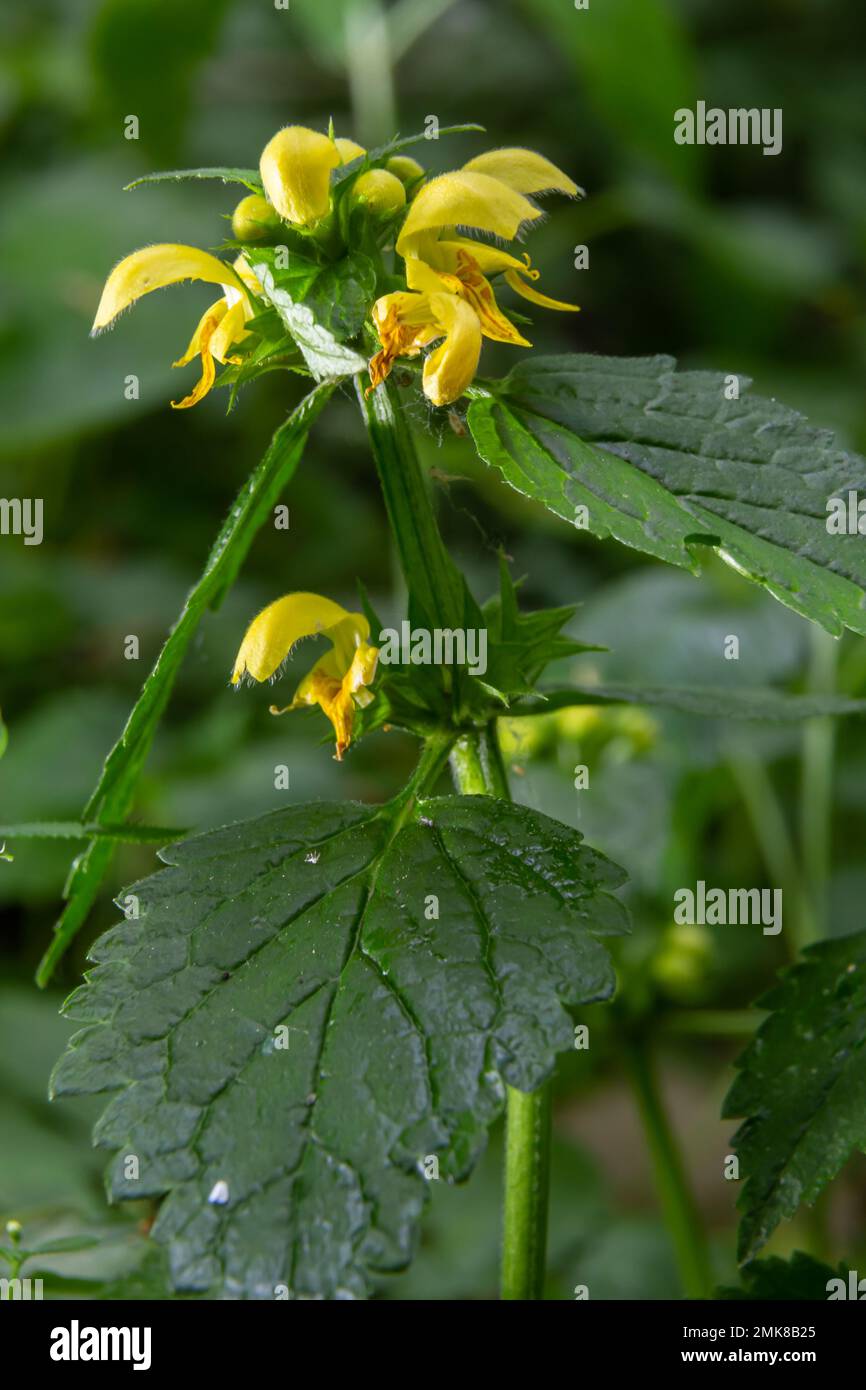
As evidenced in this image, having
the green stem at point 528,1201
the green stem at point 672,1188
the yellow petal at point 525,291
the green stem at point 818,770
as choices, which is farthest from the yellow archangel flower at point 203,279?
the green stem at point 818,770

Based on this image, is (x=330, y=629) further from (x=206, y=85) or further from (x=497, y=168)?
(x=206, y=85)

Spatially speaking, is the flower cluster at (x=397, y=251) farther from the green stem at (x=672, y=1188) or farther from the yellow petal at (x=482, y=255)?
the green stem at (x=672, y=1188)

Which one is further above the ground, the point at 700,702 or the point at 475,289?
the point at 475,289

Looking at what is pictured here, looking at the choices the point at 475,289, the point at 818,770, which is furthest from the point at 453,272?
the point at 818,770

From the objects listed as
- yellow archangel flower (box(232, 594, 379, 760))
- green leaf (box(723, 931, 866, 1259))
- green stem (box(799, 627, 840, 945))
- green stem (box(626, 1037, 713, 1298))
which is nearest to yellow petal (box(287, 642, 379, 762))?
yellow archangel flower (box(232, 594, 379, 760))

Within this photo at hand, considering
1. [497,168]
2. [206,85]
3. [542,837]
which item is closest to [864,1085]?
[542,837]

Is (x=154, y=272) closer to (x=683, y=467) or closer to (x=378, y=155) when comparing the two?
(x=378, y=155)
